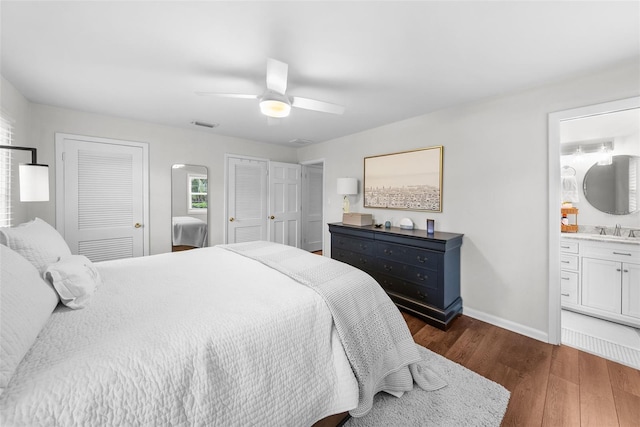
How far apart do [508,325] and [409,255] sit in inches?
45.0

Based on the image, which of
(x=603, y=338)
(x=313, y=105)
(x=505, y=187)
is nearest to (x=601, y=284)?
(x=603, y=338)

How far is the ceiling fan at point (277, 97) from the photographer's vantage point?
1699mm

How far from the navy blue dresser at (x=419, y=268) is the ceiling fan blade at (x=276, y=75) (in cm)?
197

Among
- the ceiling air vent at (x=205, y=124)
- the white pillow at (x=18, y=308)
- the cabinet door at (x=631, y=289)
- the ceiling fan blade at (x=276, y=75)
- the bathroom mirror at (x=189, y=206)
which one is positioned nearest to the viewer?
the white pillow at (x=18, y=308)

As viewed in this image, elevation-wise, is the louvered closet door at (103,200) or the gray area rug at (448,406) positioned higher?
the louvered closet door at (103,200)

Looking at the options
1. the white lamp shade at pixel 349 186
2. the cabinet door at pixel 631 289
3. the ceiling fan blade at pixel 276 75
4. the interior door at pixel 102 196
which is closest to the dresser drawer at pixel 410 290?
the white lamp shade at pixel 349 186

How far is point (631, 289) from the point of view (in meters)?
2.46

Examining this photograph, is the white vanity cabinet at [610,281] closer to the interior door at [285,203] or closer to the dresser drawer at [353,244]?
the dresser drawer at [353,244]

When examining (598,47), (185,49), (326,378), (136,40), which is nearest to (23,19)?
(136,40)

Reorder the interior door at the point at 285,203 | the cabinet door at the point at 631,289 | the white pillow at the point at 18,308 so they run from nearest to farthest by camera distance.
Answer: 1. the white pillow at the point at 18,308
2. the cabinet door at the point at 631,289
3. the interior door at the point at 285,203

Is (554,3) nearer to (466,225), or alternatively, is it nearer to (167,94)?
(466,225)

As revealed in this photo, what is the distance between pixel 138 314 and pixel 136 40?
5.64 ft

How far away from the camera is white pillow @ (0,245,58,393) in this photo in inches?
29.6

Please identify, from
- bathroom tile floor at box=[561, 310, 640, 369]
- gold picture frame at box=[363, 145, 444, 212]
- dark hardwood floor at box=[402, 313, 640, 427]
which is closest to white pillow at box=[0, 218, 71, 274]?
dark hardwood floor at box=[402, 313, 640, 427]
